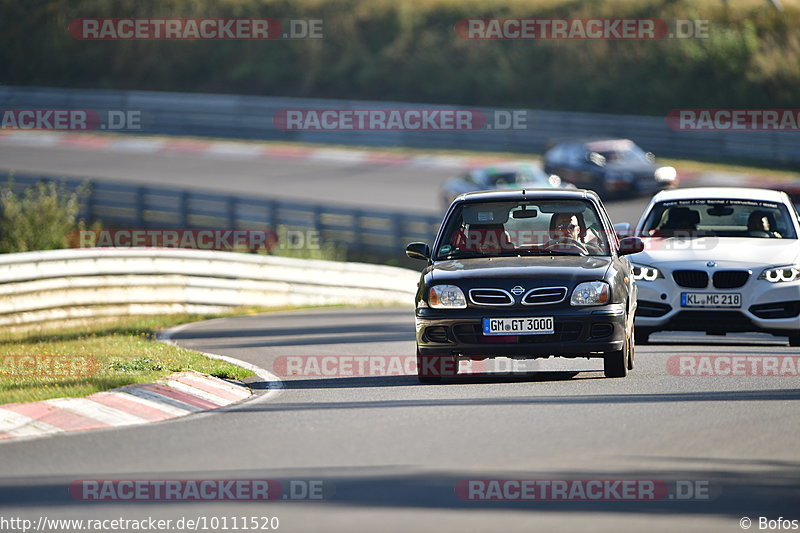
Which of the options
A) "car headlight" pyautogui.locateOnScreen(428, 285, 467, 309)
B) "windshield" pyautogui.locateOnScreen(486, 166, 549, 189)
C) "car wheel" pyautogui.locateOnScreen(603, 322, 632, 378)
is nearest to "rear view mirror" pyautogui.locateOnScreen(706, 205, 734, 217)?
"car wheel" pyautogui.locateOnScreen(603, 322, 632, 378)

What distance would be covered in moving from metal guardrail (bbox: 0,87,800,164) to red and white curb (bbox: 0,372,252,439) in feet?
104

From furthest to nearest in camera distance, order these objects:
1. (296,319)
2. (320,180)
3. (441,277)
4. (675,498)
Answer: (320,180)
(296,319)
(441,277)
(675,498)

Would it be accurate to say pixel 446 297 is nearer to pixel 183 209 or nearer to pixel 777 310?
pixel 777 310

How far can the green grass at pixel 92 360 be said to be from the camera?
11414mm

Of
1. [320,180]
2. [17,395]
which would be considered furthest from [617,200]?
[17,395]

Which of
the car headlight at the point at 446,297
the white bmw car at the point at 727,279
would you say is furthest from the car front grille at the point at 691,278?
the car headlight at the point at 446,297

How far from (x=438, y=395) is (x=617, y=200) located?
79.9ft

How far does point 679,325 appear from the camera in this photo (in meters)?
14.1

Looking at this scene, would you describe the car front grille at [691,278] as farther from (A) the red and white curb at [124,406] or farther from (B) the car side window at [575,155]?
(B) the car side window at [575,155]

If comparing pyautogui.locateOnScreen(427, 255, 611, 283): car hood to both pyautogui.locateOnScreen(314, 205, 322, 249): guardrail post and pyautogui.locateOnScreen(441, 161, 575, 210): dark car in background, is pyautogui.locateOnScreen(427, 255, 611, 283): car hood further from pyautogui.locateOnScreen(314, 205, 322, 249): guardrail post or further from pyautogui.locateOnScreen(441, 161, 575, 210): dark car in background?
pyautogui.locateOnScreen(314, 205, 322, 249): guardrail post

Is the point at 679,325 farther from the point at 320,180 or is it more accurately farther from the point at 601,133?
the point at 601,133

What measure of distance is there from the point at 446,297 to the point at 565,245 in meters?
1.47

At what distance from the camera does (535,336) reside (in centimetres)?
1138

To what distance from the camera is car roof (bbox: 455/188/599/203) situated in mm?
12508
